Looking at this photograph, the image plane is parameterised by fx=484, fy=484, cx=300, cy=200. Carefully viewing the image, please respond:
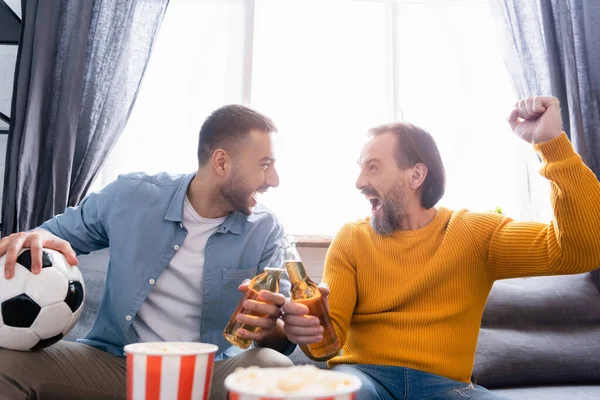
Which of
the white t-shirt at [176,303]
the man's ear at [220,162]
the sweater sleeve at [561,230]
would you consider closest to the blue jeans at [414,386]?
the sweater sleeve at [561,230]

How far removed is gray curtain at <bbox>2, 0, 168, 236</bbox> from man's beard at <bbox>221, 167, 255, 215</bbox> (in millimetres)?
1112

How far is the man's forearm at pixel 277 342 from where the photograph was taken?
1273mm

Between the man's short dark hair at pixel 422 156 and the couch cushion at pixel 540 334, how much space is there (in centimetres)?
60

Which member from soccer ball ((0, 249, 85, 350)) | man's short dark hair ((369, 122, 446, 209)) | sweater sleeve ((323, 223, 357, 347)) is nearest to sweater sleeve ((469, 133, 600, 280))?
man's short dark hair ((369, 122, 446, 209))

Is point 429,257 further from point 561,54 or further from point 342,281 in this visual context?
point 561,54

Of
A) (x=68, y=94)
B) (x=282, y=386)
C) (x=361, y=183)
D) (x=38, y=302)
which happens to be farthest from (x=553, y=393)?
(x=68, y=94)

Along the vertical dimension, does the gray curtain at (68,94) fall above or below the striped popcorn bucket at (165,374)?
above

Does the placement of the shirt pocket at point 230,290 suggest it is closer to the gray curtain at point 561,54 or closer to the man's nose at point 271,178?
the man's nose at point 271,178

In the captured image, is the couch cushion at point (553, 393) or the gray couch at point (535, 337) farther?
the gray couch at point (535, 337)

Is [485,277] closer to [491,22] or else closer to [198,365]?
[198,365]

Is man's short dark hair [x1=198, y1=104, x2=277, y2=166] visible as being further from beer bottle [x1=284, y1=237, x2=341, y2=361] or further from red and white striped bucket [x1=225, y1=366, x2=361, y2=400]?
red and white striped bucket [x1=225, y1=366, x2=361, y2=400]

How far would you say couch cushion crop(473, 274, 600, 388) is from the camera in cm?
170

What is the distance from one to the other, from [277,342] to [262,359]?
0.48 feet

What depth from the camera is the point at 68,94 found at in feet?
7.62
